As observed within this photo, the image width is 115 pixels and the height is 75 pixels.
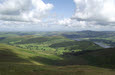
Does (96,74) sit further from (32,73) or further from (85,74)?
(32,73)

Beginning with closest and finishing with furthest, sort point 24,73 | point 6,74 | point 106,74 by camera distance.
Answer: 1. point 6,74
2. point 24,73
3. point 106,74

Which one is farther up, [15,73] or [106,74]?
[15,73]

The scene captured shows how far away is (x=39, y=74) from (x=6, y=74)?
48.3 feet

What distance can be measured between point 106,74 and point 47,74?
30147mm

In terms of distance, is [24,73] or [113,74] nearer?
[24,73]

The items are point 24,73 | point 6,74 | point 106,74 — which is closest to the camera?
point 6,74

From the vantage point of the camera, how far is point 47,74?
2041 inches

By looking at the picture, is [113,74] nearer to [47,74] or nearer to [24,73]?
[47,74]

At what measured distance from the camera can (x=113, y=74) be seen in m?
54.5

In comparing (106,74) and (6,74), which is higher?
(6,74)

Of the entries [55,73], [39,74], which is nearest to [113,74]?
[55,73]

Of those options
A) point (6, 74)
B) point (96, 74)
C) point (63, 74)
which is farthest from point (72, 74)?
point (6, 74)

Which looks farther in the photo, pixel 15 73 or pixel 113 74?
pixel 113 74

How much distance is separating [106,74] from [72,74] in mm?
17818
